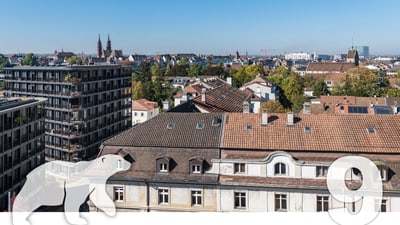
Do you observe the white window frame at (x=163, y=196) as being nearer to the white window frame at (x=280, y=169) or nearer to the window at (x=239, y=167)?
the window at (x=239, y=167)

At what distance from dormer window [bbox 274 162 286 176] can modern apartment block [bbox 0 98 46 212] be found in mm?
15081

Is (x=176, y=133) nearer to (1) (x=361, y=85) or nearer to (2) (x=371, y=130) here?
(2) (x=371, y=130)

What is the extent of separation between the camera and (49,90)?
41.4 metres

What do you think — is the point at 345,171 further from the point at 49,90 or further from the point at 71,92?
the point at 49,90

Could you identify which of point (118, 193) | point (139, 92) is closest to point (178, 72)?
point (139, 92)

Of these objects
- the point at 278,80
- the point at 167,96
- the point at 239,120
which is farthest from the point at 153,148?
the point at 278,80

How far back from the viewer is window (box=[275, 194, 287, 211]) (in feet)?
60.7

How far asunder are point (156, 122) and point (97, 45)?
15962 centimetres

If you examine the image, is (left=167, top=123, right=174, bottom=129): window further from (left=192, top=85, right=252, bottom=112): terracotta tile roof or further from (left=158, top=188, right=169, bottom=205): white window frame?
(left=192, top=85, right=252, bottom=112): terracotta tile roof

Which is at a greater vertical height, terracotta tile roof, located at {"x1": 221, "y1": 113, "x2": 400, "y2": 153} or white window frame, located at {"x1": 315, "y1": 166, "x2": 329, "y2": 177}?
terracotta tile roof, located at {"x1": 221, "y1": 113, "x2": 400, "y2": 153}

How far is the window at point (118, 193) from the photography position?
64.0 feet

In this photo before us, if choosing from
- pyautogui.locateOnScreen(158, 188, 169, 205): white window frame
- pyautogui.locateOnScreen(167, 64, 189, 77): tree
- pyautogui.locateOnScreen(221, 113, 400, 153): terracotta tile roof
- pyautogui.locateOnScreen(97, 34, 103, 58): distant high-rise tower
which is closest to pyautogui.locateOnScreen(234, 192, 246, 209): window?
pyautogui.locateOnScreen(221, 113, 400, 153): terracotta tile roof

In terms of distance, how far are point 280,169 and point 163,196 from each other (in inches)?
203

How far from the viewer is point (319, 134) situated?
2033cm
